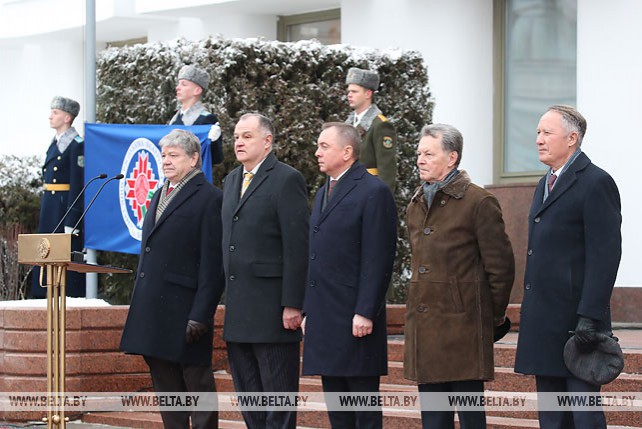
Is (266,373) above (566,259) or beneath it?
beneath

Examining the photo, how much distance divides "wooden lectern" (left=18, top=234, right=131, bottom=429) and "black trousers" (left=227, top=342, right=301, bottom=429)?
97 centimetres

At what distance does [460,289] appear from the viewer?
7305 mm

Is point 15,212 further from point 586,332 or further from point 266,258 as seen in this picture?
point 586,332

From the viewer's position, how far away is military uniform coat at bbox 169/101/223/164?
1135 centimetres

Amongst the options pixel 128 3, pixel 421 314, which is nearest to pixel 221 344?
pixel 421 314

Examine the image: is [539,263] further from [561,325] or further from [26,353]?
[26,353]

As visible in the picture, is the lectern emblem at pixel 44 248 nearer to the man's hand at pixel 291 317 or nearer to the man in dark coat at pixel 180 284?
the man in dark coat at pixel 180 284

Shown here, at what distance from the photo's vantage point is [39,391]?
10.2 metres

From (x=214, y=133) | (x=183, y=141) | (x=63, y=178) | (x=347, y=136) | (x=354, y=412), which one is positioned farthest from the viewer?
(x=63, y=178)

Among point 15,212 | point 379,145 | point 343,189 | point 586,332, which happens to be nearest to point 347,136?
point 343,189

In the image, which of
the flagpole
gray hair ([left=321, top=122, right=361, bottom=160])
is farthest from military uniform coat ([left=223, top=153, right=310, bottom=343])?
the flagpole

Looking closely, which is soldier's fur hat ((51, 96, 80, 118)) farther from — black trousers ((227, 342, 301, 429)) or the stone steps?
black trousers ((227, 342, 301, 429))

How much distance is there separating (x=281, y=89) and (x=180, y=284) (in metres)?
4.65

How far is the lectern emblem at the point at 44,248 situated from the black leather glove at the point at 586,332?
305 cm
